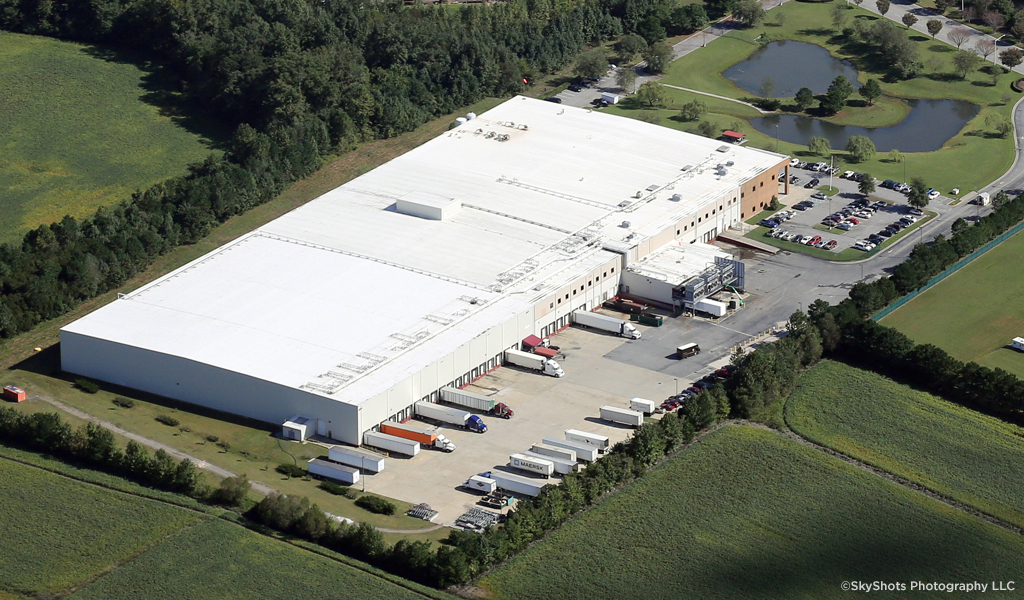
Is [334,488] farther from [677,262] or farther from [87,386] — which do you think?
[677,262]

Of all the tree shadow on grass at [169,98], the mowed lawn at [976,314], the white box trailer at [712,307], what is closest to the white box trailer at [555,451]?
the white box trailer at [712,307]

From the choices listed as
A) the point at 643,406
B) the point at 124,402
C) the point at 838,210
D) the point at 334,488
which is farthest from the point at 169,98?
the point at 643,406

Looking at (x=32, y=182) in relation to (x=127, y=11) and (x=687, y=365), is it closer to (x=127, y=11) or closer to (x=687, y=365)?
(x=127, y=11)

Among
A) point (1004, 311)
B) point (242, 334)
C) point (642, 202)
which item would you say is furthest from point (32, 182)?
point (1004, 311)

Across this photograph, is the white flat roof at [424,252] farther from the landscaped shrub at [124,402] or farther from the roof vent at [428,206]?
the landscaped shrub at [124,402]

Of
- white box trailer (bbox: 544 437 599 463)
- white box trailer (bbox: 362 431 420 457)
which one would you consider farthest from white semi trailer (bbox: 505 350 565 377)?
white box trailer (bbox: 362 431 420 457)

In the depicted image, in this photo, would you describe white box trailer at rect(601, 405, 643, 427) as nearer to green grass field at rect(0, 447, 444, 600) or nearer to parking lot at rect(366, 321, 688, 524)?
parking lot at rect(366, 321, 688, 524)
